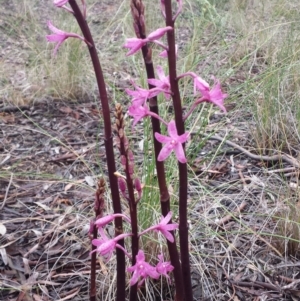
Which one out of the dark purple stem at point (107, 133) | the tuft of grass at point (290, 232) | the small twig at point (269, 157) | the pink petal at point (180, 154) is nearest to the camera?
the pink petal at point (180, 154)

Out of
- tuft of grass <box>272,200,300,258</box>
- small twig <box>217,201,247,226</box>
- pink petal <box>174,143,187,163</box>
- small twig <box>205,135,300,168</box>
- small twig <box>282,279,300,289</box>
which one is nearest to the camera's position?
pink petal <box>174,143,187,163</box>

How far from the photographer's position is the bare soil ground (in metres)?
2.06

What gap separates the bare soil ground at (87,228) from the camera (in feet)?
6.76

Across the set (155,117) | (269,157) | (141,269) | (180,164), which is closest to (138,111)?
(155,117)

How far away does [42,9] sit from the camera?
6.95 meters

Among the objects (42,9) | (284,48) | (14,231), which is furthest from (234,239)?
(42,9)

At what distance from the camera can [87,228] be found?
7.90 feet

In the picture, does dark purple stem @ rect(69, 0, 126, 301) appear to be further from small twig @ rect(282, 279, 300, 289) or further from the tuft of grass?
the tuft of grass

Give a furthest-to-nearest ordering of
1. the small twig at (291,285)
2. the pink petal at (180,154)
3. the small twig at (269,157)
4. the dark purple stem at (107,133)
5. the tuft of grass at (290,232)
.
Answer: the small twig at (269,157) → the tuft of grass at (290,232) → the small twig at (291,285) → the dark purple stem at (107,133) → the pink petal at (180,154)

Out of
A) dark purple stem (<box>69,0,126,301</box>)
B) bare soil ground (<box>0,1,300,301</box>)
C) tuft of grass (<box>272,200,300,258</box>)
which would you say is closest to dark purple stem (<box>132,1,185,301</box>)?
dark purple stem (<box>69,0,126,301</box>)

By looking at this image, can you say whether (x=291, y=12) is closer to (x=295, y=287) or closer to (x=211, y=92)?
(x=295, y=287)

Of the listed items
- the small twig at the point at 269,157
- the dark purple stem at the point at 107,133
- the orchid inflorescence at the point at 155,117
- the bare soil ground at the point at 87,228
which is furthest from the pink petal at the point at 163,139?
the small twig at the point at 269,157

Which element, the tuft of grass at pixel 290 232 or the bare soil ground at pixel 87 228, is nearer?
the bare soil ground at pixel 87 228

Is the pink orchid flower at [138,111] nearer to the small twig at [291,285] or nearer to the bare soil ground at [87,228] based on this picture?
the bare soil ground at [87,228]
